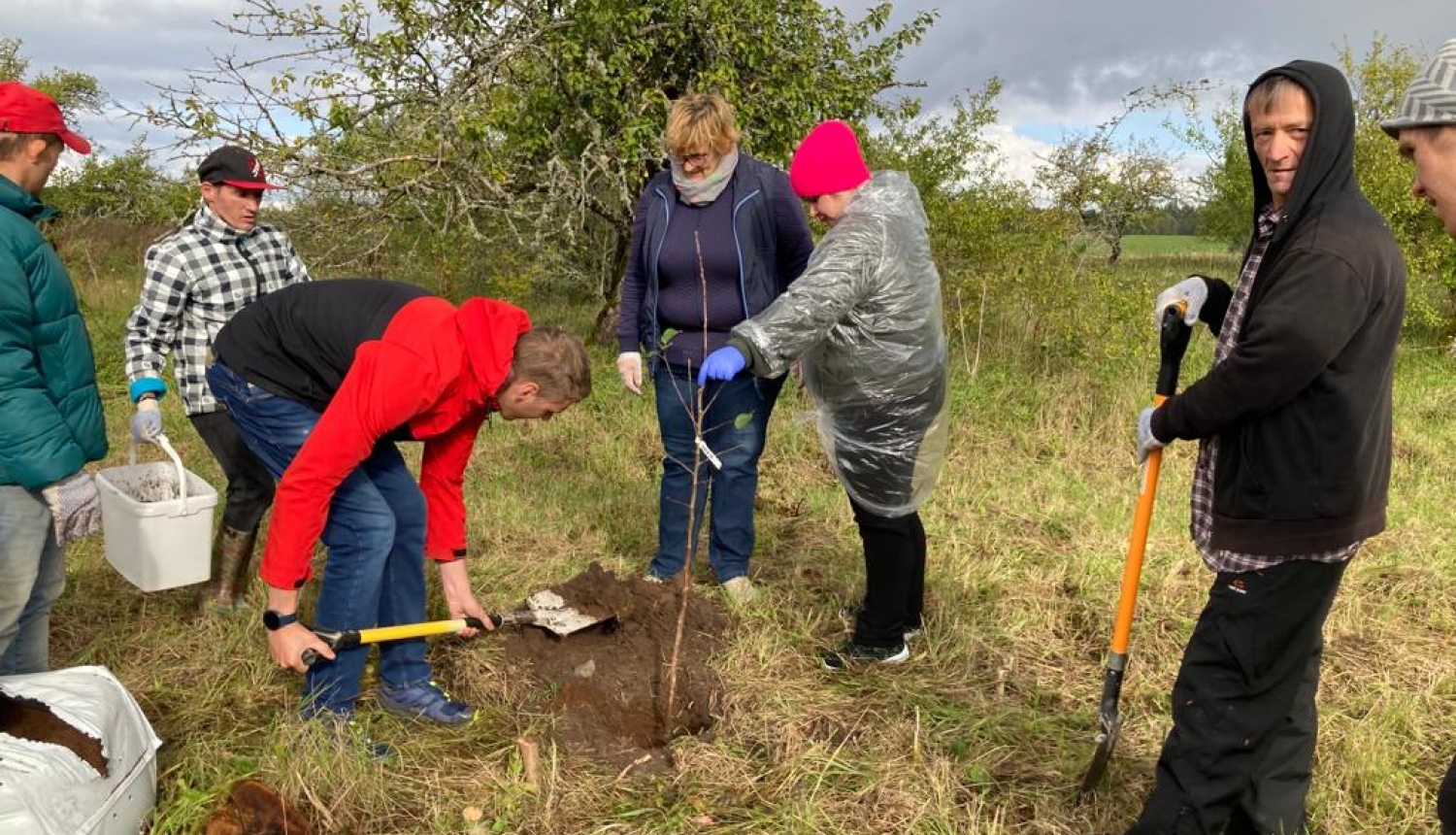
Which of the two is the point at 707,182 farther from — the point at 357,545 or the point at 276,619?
the point at 276,619

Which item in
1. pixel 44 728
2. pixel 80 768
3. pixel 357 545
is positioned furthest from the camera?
pixel 357 545

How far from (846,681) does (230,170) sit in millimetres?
2835

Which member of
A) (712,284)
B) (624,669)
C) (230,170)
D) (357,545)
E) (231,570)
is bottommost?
(624,669)

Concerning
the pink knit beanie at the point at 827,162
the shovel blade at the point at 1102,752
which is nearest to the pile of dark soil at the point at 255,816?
the shovel blade at the point at 1102,752

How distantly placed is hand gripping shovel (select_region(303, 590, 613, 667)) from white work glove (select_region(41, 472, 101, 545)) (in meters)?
0.66

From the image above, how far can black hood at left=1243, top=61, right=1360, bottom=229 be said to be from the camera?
1871 mm

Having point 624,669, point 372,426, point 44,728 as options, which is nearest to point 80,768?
point 44,728

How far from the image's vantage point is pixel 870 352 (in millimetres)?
3014

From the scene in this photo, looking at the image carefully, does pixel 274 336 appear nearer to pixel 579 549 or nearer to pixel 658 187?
pixel 658 187

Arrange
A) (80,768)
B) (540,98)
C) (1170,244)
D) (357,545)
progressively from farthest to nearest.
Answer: (1170,244) → (540,98) → (357,545) → (80,768)

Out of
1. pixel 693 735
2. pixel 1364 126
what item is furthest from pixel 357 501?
pixel 1364 126

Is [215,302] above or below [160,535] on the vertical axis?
above

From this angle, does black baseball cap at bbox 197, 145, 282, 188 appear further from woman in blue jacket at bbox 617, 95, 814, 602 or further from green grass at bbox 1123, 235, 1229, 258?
green grass at bbox 1123, 235, 1229, 258

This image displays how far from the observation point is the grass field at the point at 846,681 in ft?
8.30
